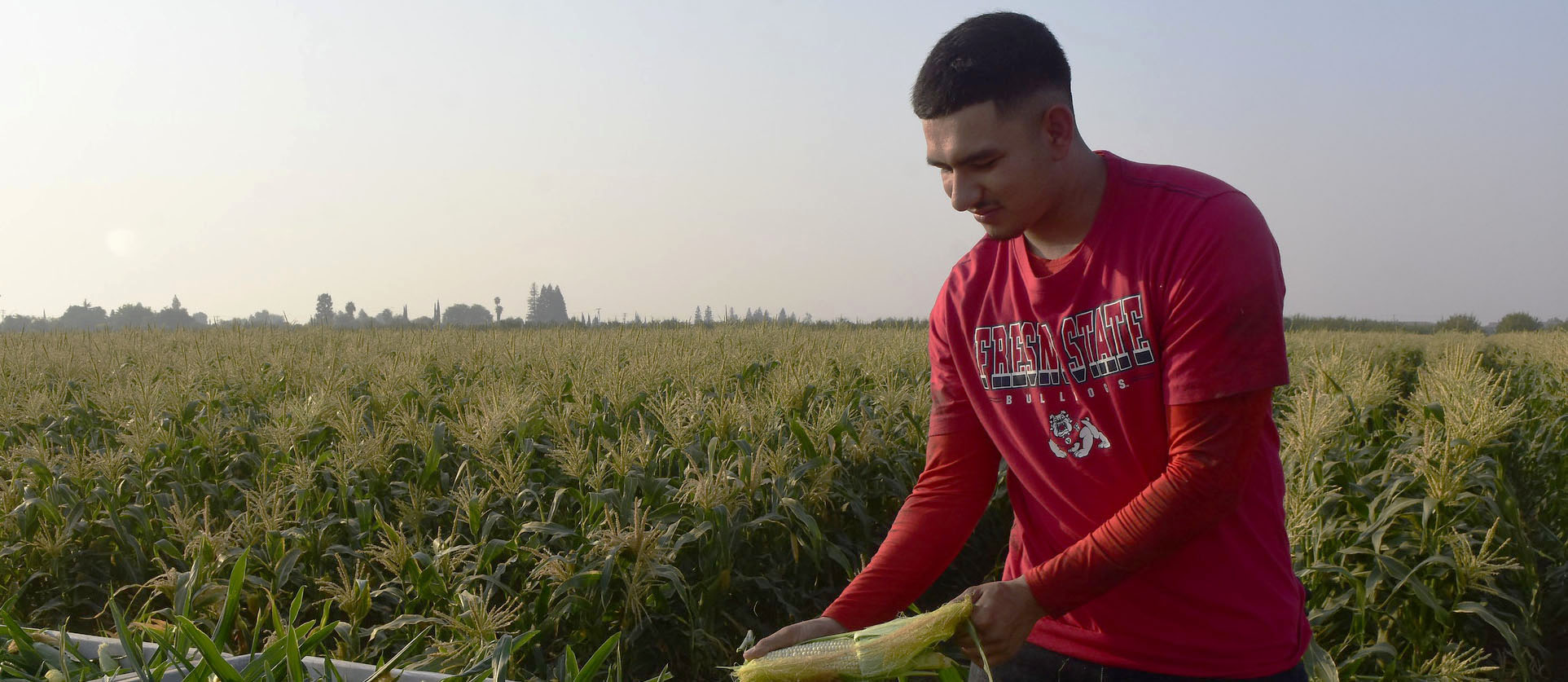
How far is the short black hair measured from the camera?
1.71 meters

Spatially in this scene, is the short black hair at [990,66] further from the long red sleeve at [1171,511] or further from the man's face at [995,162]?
the long red sleeve at [1171,511]

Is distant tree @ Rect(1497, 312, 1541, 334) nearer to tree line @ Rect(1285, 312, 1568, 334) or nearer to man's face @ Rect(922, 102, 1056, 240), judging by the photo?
tree line @ Rect(1285, 312, 1568, 334)

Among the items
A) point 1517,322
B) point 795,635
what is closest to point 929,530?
point 795,635

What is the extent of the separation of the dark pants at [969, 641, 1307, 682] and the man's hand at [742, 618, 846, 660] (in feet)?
1.36

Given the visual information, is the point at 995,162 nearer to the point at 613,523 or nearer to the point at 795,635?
the point at 795,635

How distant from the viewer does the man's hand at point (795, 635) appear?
165 centimetres

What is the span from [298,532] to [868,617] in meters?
3.15

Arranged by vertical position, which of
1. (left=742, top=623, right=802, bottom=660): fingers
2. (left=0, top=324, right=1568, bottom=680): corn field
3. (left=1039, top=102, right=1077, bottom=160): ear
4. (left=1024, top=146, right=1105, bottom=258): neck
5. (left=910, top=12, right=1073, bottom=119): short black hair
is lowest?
(left=0, top=324, right=1568, bottom=680): corn field

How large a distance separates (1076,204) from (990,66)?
375mm

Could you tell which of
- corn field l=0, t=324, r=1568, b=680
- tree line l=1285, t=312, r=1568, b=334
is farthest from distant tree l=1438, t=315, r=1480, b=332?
corn field l=0, t=324, r=1568, b=680

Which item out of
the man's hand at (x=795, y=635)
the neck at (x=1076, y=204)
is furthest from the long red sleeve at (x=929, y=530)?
the neck at (x=1076, y=204)

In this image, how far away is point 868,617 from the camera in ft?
6.30

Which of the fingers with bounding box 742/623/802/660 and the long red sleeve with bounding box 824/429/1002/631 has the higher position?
the long red sleeve with bounding box 824/429/1002/631

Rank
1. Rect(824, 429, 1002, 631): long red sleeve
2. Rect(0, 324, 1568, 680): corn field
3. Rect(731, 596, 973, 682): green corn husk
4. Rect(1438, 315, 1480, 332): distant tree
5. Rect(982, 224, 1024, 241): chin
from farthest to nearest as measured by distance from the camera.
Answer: Rect(1438, 315, 1480, 332): distant tree, Rect(0, 324, 1568, 680): corn field, Rect(824, 429, 1002, 631): long red sleeve, Rect(982, 224, 1024, 241): chin, Rect(731, 596, 973, 682): green corn husk
